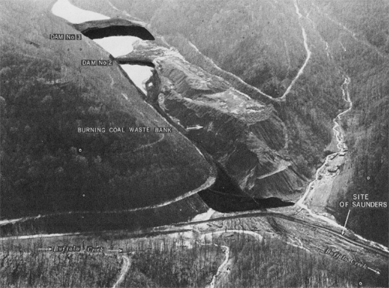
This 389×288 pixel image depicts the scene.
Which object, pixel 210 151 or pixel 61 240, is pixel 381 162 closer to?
pixel 210 151

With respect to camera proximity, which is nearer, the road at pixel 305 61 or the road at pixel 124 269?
the road at pixel 124 269

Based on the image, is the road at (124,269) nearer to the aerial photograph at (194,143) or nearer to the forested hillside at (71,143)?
the aerial photograph at (194,143)

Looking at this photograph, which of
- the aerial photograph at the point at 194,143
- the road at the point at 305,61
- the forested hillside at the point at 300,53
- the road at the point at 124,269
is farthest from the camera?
the road at the point at 305,61

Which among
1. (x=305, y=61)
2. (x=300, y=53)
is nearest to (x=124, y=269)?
A: (x=305, y=61)

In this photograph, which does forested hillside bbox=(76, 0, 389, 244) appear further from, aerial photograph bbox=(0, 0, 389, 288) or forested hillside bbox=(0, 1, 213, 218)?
forested hillside bbox=(0, 1, 213, 218)

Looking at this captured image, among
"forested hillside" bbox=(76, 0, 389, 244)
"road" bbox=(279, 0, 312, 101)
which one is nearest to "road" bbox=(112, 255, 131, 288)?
"forested hillside" bbox=(76, 0, 389, 244)

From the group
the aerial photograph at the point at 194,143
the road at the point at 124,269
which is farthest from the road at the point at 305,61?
the road at the point at 124,269

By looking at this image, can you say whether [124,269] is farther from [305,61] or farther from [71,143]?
[305,61]

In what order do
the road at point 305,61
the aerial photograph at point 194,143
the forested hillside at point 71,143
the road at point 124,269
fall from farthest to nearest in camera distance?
the road at point 305,61, the forested hillside at point 71,143, the aerial photograph at point 194,143, the road at point 124,269
